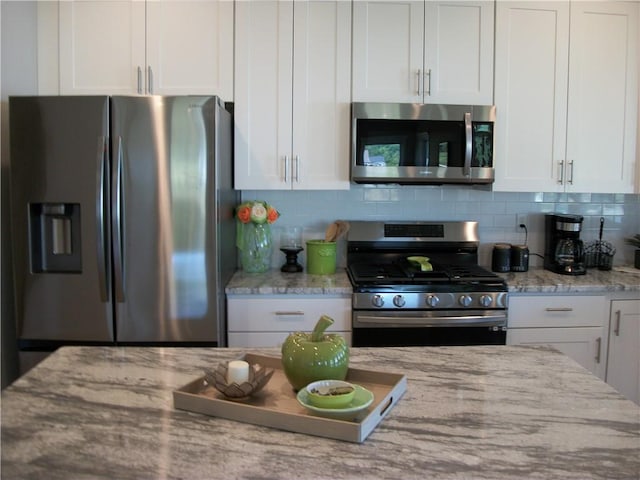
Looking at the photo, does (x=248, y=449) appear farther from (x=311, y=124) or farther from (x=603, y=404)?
(x=311, y=124)

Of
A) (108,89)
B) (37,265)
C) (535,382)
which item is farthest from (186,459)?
(108,89)

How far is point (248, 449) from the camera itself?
105cm

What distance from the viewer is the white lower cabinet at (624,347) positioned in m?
2.90

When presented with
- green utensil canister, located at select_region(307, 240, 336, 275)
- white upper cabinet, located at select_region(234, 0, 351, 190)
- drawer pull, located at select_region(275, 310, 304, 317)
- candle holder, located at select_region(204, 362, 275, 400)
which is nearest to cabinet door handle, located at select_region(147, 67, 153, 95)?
white upper cabinet, located at select_region(234, 0, 351, 190)

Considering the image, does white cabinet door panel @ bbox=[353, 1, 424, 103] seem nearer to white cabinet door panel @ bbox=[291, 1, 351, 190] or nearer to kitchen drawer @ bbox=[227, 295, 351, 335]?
white cabinet door panel @ bbox=[291, 1, 351, 190]

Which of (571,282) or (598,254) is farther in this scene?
(598,254)

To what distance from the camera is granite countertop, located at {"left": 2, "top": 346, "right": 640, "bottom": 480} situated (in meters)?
0.98

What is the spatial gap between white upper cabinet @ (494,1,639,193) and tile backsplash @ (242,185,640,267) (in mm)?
337

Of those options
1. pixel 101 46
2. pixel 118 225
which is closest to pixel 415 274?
pixel 118 225

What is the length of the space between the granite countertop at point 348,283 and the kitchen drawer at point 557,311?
4 cm

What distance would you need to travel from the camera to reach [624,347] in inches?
115

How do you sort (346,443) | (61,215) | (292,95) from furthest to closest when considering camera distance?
(292,95), (61,215), (346,443)

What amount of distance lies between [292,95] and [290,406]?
2.09m

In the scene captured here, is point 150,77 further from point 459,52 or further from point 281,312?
point 459,52
